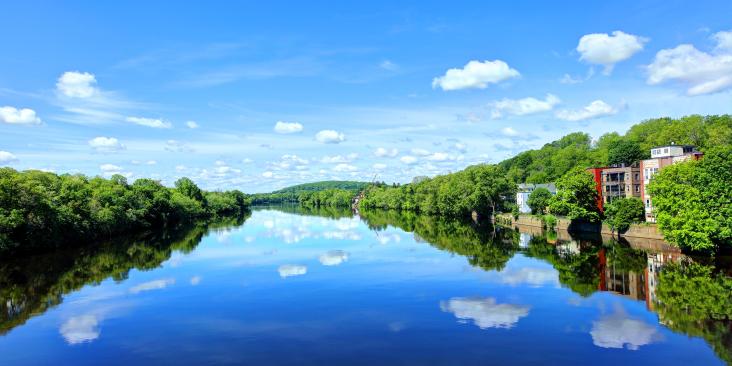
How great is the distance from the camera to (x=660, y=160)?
63.8 metres

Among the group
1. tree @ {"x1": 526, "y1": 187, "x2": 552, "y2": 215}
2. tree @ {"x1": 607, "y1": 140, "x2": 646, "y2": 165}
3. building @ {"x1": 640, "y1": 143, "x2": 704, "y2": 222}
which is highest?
tree @ {"x1": 607, "y1": 140, "x2": 646, "y2": 165}

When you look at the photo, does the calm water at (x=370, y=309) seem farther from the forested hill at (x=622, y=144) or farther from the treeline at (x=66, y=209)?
the forested hill at (x=622, y=144)

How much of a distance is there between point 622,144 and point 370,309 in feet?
300

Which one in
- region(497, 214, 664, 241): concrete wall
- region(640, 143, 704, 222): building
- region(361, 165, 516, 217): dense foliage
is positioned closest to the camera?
region(497, 214, 664, 241): concrete wall

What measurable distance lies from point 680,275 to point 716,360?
713 inches

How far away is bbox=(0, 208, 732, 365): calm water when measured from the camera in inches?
799

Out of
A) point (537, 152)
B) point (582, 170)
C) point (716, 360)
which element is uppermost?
point (537, 152)

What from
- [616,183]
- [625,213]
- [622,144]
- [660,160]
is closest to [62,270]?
[625,213]

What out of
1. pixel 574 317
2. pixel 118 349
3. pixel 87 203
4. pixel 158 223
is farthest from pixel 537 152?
pixel 118 349

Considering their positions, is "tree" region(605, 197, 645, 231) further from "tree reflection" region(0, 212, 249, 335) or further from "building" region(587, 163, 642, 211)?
"tree reflection" region(0, 212, 249, 335)

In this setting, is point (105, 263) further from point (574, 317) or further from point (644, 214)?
point (644, 214)

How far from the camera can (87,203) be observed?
65500 mm

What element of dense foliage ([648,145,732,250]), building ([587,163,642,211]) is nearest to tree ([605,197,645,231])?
building ([587,163,642,211])

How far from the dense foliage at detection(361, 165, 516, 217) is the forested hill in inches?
581
